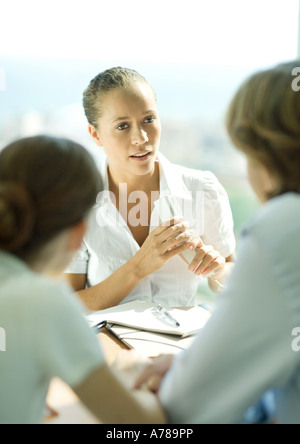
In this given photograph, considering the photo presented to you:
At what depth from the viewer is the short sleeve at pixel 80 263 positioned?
63.7 inches

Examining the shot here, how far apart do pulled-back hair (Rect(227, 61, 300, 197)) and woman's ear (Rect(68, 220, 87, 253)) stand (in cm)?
31

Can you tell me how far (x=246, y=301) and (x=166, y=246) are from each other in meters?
0.77

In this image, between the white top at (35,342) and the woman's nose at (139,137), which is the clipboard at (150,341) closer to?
the white top at (35,342)

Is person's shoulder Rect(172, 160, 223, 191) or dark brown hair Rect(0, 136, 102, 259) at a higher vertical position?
dark brown hair Rect(0, 136, 102, 259)

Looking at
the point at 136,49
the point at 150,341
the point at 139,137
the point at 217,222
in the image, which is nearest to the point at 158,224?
the point at 217,222

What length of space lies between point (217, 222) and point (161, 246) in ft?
1.14

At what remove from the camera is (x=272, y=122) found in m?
0.76

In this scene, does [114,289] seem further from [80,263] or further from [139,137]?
[139,137]

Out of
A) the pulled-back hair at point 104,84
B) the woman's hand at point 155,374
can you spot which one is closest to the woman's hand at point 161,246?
the pulled-back hair at point 104,84

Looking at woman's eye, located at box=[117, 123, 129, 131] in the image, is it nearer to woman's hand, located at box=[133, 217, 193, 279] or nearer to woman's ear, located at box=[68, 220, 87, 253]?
woman's hand, located at box=[133, 217, 193, 279]

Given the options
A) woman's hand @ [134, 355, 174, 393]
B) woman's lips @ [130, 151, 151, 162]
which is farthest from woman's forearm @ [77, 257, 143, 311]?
woman's hand @ [134, 355, 174, 393]

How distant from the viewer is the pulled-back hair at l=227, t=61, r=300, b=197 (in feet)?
2.47

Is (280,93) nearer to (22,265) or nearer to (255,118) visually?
(255,118)

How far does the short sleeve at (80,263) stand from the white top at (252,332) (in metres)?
0.93
